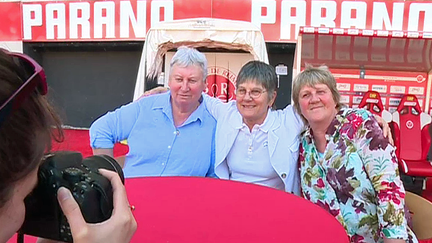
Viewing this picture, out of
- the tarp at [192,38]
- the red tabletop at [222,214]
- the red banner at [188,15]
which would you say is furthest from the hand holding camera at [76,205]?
the red banner at [188,15]

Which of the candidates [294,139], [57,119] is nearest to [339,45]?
[294,139]

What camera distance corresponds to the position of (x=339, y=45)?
17.1 ft

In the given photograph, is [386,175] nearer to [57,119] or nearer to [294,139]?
[294,139]

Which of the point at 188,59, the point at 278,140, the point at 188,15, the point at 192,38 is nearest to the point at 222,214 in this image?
the point at 278,140

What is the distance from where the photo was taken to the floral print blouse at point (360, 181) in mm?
1650

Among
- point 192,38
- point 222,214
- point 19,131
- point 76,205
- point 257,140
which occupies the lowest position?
point 222,214

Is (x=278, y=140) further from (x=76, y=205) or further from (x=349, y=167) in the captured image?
(x=76, y=205)

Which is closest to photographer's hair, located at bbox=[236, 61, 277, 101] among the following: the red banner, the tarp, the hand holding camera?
the hand holding camera

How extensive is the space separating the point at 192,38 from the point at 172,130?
386cm

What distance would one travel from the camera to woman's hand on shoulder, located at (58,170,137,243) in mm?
679

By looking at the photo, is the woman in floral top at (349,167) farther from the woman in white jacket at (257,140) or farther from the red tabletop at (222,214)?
the red tabletop at (222,214)

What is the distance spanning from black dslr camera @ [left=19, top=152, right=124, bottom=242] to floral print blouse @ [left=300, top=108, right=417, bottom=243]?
127cm

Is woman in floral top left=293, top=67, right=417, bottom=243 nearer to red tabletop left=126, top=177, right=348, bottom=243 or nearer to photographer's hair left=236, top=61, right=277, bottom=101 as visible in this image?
photographer's hair left=236, top=61, right=277, bottom=101

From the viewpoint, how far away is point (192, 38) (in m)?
5.77
